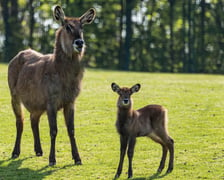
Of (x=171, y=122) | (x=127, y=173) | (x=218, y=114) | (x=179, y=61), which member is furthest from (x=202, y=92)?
(x=179, y=61)

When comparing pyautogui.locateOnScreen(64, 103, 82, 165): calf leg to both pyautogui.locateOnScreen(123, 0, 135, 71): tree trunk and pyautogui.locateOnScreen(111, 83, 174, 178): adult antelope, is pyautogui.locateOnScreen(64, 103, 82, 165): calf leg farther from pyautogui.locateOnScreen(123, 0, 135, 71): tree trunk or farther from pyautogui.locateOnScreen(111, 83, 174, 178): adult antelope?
pyautogui.locateOnScreen(123, 0, 135, 71): tree trunk

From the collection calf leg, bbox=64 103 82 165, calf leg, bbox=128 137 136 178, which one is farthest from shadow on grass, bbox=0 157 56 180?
calf leg, bbox=128 137 136 178

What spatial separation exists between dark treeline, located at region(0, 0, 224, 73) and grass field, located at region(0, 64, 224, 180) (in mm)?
25773

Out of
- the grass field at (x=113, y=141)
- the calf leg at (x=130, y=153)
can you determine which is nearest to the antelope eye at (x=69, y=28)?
the calf leg at (x=130, y=153)

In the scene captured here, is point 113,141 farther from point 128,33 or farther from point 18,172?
point 128,33

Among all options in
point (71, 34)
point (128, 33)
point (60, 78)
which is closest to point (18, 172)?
point (60, 78)

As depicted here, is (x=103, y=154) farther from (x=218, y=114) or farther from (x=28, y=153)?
(x=218, y=114)

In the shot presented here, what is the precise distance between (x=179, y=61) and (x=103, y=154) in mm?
36406

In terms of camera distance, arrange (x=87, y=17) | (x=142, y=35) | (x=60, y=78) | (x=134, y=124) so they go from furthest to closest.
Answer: (x=142, y=35)
(x=87, y=17)
(x=60, y=78)
(x=134, y=124)

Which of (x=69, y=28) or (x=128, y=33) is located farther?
(x=128, y=33)

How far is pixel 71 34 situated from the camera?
12555 mm

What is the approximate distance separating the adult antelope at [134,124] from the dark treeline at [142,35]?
35.4 m

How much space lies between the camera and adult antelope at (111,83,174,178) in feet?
37.9

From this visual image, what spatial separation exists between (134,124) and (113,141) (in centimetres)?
337
